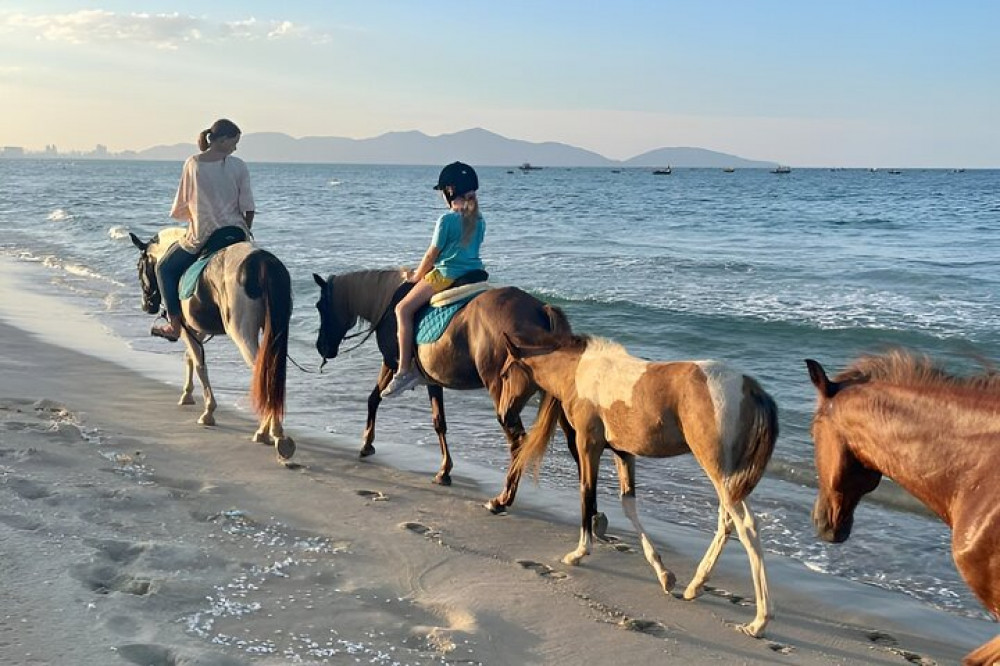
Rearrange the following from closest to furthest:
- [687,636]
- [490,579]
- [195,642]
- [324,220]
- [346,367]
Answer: [195,642]
[687,636]
[490,579]
[346,367]
[324,220]

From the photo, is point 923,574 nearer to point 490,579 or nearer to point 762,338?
point 490,579

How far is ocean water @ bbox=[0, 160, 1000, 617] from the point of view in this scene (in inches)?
288

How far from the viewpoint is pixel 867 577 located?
20.0ft

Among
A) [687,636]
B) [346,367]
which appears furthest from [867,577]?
[346,367]

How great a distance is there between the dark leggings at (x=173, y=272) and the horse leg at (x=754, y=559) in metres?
5.98

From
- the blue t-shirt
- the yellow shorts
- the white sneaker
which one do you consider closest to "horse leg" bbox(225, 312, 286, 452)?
the white sneaker

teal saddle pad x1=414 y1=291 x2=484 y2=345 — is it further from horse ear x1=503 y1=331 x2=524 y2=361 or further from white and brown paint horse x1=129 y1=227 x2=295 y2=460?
white and brown paint horse x1=129 y1=227 x2=295 y2=460

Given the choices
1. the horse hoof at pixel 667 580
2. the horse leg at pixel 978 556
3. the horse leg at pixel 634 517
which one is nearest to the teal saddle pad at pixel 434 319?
the horse leg at pixel 634 517

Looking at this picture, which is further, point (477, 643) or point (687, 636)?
point (687, 636)

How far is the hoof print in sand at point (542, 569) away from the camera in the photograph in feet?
18.6

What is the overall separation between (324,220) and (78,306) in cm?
2844

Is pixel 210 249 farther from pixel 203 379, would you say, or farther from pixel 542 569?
pixel 542 569

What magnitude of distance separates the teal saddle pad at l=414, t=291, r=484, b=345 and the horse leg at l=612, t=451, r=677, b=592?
78.1 inches

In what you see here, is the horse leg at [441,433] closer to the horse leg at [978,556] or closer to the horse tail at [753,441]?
the horse tail at [753,441]
